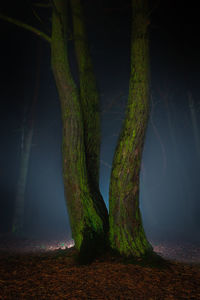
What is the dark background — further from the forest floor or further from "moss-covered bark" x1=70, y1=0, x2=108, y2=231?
the forest floor

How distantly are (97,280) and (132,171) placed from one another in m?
2.11

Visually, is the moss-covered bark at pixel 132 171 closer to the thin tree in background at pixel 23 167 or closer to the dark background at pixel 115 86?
the dark background at pixel 115 86

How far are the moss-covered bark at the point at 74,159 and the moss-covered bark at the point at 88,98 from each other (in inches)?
16.1

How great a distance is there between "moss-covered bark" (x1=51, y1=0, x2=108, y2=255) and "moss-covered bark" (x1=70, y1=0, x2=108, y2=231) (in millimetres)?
409

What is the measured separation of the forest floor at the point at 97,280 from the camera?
9.53 ft

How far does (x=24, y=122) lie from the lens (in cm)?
1303

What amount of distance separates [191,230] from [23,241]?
9292 millimetres

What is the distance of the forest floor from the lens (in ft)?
9.53

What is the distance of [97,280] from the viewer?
3.34 m

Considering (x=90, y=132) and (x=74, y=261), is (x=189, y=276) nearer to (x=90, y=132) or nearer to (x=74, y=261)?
(x=74, y=261)

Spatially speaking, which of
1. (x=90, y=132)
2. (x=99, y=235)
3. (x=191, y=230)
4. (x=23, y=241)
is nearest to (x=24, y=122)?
(x=23, y=241)

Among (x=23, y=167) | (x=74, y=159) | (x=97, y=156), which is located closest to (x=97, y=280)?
(x=74, y=159)

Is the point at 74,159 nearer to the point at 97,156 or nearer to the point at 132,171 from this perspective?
the point at 97,156

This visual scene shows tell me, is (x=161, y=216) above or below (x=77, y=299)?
below
